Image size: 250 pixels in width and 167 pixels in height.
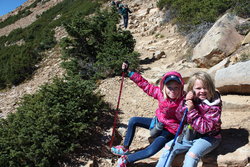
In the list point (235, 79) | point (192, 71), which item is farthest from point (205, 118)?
point (192, 71)

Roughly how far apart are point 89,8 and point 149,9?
5696mm

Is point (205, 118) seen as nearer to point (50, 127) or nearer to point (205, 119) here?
point (205, 119)

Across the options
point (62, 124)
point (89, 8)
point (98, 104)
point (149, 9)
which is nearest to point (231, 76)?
point (98, 104)

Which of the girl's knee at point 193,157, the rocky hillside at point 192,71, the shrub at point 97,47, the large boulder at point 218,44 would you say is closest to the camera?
the girl's knee at point 193,157

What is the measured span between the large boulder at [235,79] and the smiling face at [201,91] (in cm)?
160

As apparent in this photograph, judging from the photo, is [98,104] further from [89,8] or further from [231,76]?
[89,8]

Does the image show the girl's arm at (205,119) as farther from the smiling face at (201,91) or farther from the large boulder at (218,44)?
the large boulder at (218,44)

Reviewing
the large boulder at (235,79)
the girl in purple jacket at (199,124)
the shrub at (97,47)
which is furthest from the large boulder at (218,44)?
the girl in purple jacket at (199,124)

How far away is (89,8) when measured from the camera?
19.6m

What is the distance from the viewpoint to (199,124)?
283 cm

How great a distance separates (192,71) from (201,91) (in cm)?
325

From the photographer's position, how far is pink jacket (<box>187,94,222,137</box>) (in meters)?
2.83

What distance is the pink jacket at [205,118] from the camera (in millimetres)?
2828

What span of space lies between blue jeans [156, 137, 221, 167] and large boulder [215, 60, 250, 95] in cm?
173
